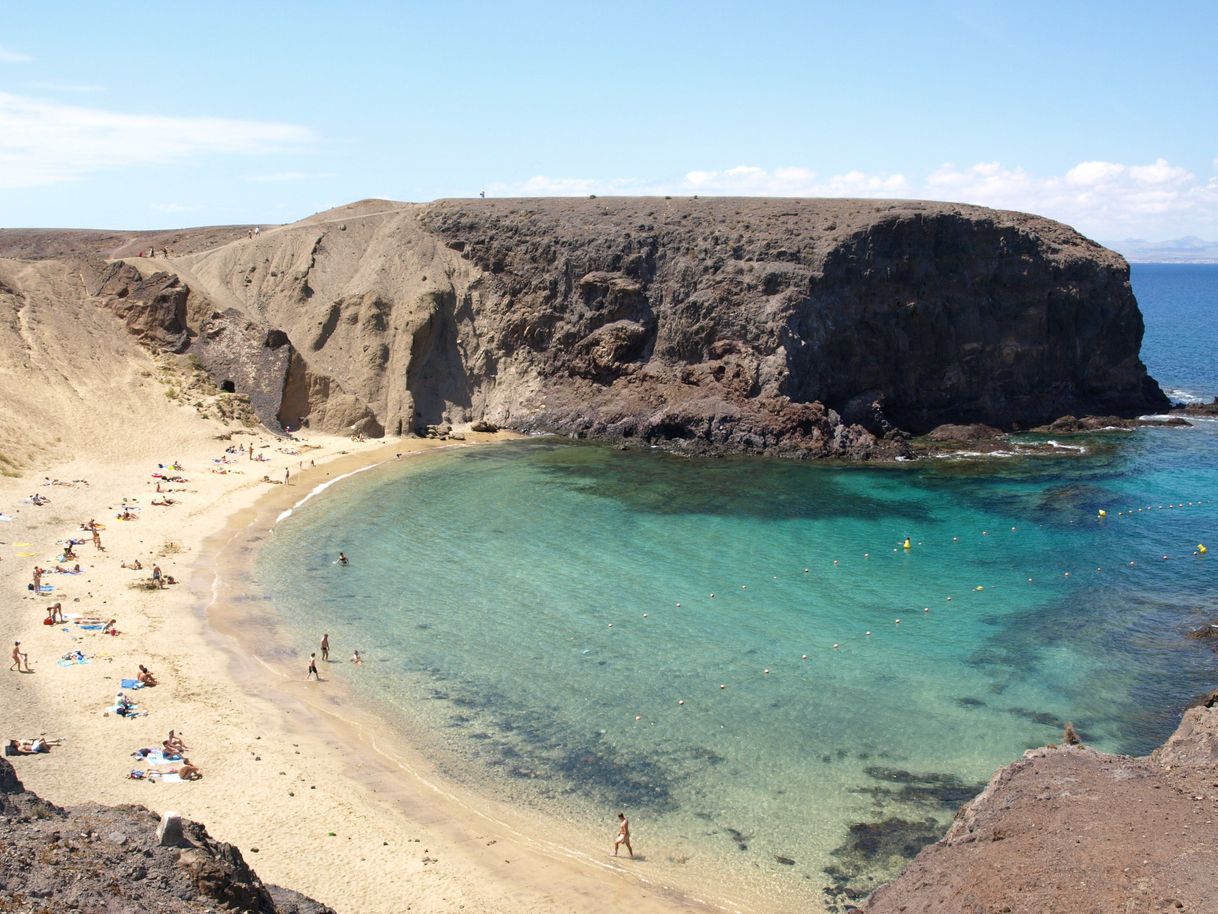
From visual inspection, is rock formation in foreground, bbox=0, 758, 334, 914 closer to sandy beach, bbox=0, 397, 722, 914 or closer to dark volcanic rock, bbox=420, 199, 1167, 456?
sandy beach, bbox=0, 397, 722, 914

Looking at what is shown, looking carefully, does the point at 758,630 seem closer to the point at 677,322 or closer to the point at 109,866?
the point at 109,866

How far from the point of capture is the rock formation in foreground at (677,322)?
5959cm

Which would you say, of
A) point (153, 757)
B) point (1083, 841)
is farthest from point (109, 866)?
point (153, 757)

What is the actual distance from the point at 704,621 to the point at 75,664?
18.9 meters

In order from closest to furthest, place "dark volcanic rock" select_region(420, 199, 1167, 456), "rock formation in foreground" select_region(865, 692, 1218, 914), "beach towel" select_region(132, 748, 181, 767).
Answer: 1. "rock formation in foreground" select_region(865, 692, 1218, 914)
2. "beach towel" select_region(132, 748, 181, 767)
3. "dark volcanic rock" select_region(420, 199, 1167, 456)

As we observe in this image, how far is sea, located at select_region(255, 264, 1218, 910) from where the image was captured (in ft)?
75.3

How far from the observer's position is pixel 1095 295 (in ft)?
216

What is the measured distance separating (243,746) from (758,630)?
16095mm

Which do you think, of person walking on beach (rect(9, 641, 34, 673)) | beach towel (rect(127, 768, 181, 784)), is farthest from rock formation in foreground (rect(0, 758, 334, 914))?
person walking on beach (rect(9, 641, 34, 673))

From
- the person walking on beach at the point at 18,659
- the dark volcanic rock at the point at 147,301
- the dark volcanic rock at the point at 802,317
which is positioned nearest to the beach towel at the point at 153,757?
the person walking on beach at the point at 18,659

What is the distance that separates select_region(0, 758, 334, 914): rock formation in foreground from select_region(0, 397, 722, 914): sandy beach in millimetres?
8057

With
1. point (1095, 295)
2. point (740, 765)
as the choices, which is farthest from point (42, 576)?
point (1095, 295)

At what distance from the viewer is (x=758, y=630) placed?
32.7m

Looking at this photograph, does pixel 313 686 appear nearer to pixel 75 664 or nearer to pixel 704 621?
pixel 75 664
